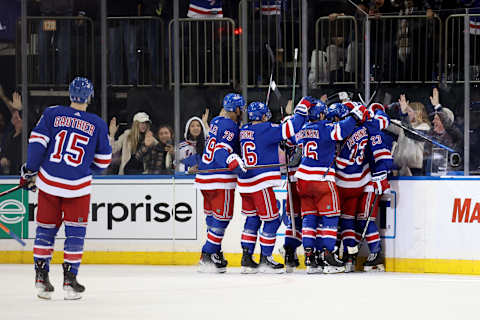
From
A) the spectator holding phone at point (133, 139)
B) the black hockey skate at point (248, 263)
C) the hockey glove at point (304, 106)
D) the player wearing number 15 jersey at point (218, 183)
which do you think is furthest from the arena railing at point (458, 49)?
the spectator holding phone at point (133, 139)

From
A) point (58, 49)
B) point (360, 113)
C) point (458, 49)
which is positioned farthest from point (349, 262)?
point (58, 49)

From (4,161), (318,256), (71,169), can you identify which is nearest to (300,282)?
(318,256)

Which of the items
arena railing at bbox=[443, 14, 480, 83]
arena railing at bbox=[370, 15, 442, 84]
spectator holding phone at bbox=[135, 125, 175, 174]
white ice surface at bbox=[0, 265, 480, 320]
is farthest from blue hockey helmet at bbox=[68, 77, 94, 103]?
arena railing at bbox=[443, 14, 480, 83]

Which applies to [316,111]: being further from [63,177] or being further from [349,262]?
[63,177]

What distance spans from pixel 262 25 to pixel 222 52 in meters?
0.48

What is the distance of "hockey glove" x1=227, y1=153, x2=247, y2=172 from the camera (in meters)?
8.44

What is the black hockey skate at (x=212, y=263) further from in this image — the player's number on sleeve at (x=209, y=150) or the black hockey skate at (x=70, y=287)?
the black hockey skate at (x=70, y=287)

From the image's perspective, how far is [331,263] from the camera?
8.65 metres

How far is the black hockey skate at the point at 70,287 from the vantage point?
258 inches

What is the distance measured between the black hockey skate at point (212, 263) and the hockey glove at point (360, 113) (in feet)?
5.45

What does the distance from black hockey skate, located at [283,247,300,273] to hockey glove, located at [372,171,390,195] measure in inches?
35.7

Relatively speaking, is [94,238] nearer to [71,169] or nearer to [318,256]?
[318,256]

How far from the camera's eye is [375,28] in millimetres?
9805

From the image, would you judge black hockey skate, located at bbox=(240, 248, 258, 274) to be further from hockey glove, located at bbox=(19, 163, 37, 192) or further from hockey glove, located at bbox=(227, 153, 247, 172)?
hockey glove, located at bbox=(19, 163, 37, 192)
